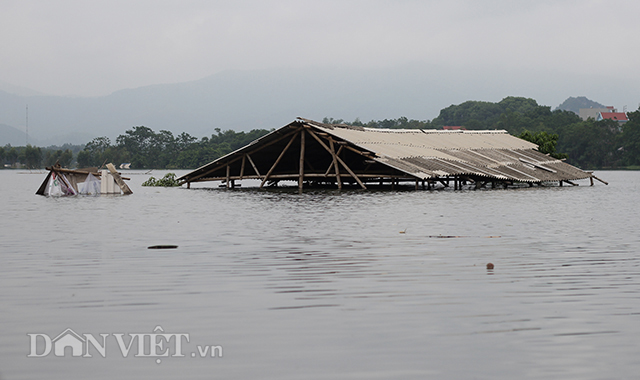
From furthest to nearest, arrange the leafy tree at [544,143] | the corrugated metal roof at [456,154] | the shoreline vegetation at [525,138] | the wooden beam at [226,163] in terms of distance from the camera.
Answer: the shoreline vegetation at [525,138], the leafy tree at [544,143], the wooden beam at [226,163], the corrugated metal roof at [456,154]

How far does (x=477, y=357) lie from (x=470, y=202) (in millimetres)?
28248

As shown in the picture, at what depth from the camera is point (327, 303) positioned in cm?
1058

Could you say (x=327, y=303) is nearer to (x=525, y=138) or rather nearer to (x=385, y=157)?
(x=385, y=157)

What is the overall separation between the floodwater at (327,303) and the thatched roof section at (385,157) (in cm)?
2541

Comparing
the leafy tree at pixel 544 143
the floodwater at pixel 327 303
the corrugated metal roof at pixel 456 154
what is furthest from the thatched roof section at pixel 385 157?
the floodwater at pixel 327 303

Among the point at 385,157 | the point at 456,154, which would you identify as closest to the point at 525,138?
the point at 456,154

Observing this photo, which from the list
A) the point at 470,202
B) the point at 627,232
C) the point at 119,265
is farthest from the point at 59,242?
the point at 470,202

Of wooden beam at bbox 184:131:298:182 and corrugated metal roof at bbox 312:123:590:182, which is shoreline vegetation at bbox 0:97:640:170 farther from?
wooden beam at bbox 184:131:298:182

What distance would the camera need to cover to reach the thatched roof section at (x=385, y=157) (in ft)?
155

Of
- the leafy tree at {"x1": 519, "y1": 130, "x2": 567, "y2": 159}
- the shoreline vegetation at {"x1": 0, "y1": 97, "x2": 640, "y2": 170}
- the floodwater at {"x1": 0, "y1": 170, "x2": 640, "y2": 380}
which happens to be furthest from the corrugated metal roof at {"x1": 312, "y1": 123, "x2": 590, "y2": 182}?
the floodwater at {"x1": 0, "y1": 170, "x2": 640, "y2": 380}

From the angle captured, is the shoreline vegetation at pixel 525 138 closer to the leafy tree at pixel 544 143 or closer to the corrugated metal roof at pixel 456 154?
the leafy tree at pixel 544 143

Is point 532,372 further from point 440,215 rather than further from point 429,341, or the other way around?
point 440,215

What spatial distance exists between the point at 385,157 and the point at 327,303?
3523 cm

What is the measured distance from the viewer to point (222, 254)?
650 inches
